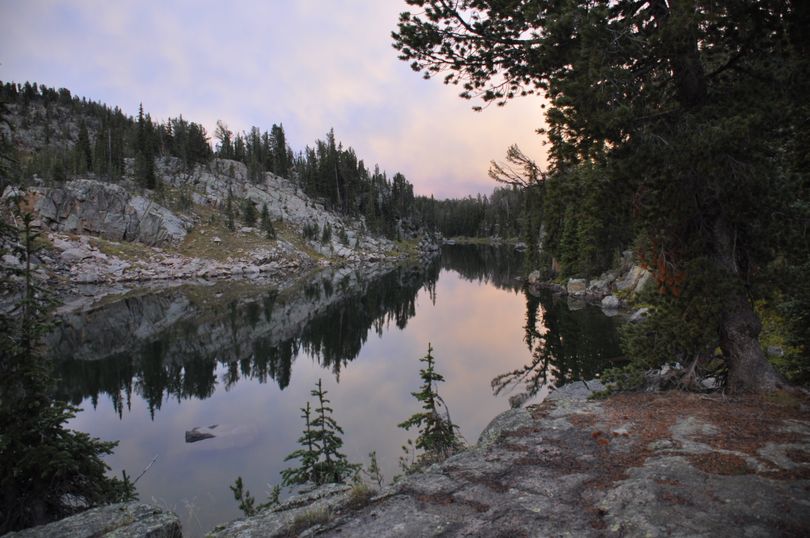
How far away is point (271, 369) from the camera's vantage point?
2695 cm

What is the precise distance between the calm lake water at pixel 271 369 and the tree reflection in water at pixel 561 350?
11cm

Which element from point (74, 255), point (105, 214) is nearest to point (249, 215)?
point (105, 214)

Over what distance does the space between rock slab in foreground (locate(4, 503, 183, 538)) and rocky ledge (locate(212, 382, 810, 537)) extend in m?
0.89

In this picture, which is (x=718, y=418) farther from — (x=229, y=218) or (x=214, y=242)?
(x=229, y=218)

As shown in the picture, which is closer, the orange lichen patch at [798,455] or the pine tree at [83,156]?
the orange lichen patch at [798,455]

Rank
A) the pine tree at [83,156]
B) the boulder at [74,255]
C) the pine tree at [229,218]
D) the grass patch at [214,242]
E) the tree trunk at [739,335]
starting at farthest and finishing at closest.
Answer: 1. the pine tree at [229,218]
2. the pine tree at [83,156]
3. the grass patch at [214,242]
4. the boulder at [74,255]
5. the tree trunk at [739,335]

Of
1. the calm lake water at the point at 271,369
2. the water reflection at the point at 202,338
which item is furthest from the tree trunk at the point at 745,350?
the water reflection at the point at 202,338

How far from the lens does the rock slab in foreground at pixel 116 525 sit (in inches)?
242

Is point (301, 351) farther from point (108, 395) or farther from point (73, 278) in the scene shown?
point (73, 278)

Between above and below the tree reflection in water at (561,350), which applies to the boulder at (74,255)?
above

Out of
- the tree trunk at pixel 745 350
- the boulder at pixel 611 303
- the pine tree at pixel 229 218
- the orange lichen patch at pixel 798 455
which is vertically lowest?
the boulder at pixel 611 303

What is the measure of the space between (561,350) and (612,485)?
22.8 m

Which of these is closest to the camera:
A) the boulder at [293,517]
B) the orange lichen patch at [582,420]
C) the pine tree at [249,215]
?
the boulder at [293,517]

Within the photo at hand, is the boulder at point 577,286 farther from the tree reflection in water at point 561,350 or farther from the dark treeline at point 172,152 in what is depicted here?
the dark treeline at point 172,152
